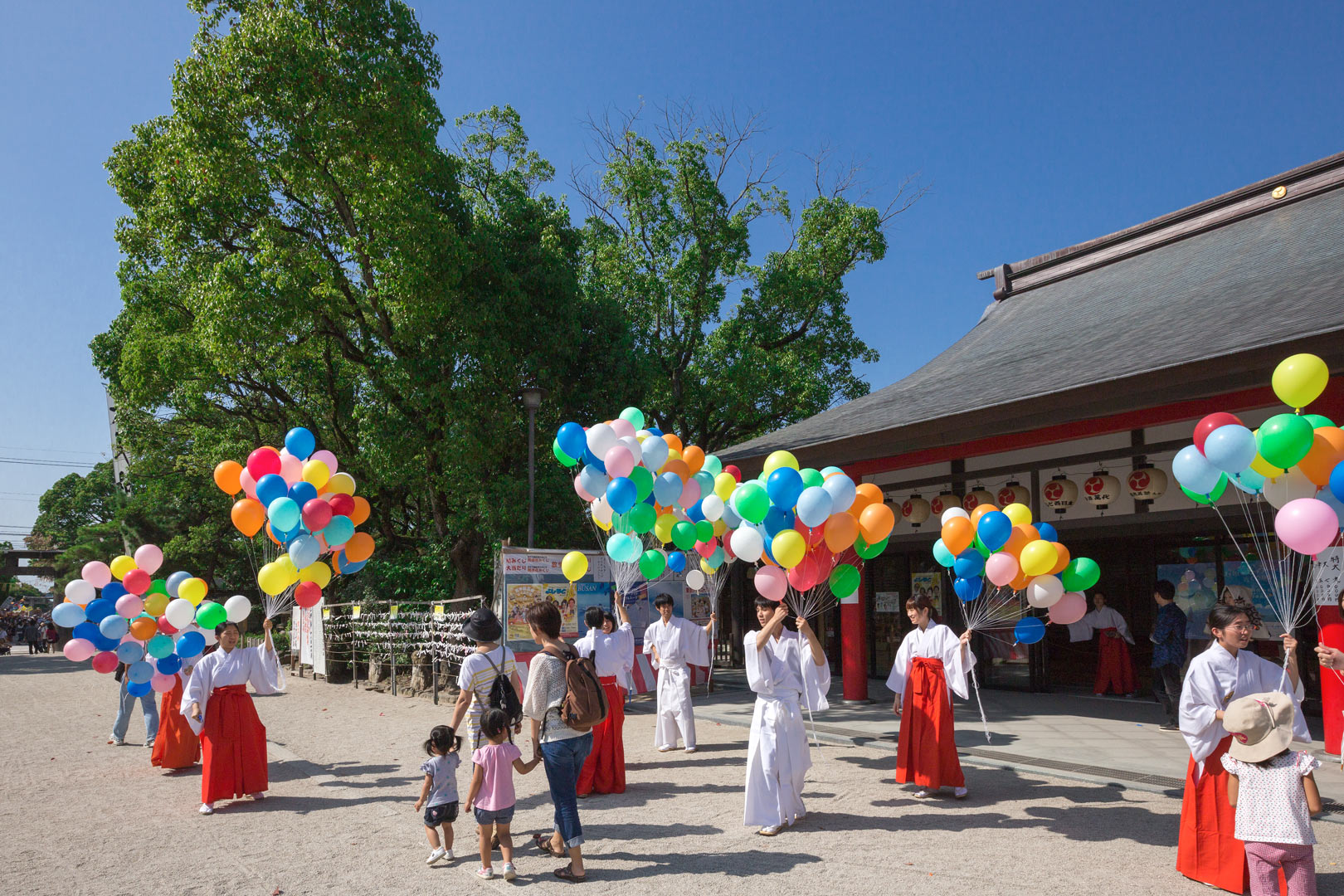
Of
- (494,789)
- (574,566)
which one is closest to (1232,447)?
(494,789)

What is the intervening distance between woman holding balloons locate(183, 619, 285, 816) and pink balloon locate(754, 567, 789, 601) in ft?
12.7

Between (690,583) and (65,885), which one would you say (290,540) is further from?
(690,583)

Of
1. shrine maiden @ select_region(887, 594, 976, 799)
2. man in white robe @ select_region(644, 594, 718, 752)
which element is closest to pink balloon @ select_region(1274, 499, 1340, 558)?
shrine maiden @ select_region(887, 594, 976, 799)

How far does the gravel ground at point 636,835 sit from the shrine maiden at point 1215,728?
17cm

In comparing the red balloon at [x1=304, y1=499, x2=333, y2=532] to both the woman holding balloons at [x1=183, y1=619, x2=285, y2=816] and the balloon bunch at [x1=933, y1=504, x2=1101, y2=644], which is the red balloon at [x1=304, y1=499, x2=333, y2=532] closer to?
the woman holding balloons at [x1=183, y1=619, x2=285, y2=816]

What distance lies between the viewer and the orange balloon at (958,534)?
610 cm

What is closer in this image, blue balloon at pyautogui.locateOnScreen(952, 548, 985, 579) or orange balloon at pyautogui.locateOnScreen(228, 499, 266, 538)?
blue balloon at pyautogui.locateOnScreen(952, 548, 985, 579)

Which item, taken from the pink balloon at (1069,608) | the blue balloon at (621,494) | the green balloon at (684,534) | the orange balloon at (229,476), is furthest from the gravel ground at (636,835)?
the orange balloon at (229,476)

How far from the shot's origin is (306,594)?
23.6 ft

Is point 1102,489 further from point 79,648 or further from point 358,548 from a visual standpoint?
point 79,648

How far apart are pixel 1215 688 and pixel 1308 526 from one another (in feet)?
3.16

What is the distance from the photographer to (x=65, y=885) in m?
4.74

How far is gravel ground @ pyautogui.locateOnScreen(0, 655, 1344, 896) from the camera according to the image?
4.64 m

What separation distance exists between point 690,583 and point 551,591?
2.26m
